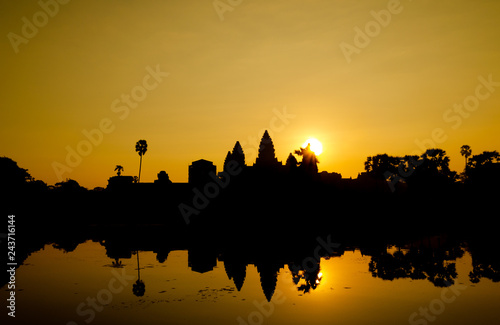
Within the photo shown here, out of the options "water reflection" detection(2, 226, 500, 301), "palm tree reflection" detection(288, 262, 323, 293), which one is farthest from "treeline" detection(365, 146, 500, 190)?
"palm tree reflection" detection(288, 262, 323, 293)

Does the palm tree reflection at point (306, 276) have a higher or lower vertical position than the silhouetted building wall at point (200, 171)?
lower

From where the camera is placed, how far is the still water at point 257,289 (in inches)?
710

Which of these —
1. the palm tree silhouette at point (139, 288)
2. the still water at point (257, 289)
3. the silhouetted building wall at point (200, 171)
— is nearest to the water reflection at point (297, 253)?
the palm tree silhouette at point (139, 288)

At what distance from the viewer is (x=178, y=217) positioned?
85875mm

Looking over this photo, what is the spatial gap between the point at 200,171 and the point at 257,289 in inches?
4246

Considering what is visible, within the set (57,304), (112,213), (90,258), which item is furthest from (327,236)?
(112,213)

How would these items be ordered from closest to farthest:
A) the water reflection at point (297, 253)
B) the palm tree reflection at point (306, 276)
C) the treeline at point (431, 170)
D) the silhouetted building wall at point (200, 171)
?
the palm tree reflection at point (306, 276) < the water reflection at point (297, 253) < the treeline at point (431, 170) < the silhouetted building wall at point (200, 171)

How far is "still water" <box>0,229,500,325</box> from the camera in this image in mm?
18031

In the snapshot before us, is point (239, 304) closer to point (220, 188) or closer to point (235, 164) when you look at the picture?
point (220, 188)

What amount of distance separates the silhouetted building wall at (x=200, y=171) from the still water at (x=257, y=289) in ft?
283

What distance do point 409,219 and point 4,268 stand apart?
222 feet

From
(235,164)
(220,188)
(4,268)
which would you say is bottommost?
(4,268)

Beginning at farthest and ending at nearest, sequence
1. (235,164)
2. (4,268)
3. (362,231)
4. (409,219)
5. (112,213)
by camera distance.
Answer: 1. (235,164)
2. (112,213)
3. (409,219)
4. (362,231)
5. (4,268)

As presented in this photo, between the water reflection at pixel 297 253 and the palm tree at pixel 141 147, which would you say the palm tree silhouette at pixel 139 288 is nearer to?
the water reflection at pixel 297 253
